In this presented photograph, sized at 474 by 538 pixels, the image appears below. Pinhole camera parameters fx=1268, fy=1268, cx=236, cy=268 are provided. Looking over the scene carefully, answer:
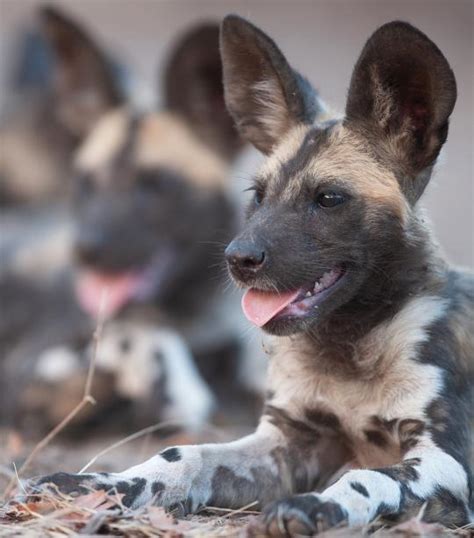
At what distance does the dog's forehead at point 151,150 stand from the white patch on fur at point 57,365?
0.75m

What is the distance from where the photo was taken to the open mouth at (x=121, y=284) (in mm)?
5102

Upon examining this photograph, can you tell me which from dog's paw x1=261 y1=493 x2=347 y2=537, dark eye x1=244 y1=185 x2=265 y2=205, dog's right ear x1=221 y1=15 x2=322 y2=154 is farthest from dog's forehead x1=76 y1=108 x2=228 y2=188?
dog's paw x1=261 y1=493 x2=347 y2=537

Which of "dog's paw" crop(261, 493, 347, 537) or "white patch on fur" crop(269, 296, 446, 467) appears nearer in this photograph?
"dog's paw" crop(261, 493, 347, 537)

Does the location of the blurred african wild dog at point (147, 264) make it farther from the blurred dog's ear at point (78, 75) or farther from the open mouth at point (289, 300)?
the open mouth at point (289, 300)

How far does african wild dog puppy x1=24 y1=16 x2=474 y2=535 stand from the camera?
2.84m

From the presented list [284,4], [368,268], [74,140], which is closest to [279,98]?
[368,268]

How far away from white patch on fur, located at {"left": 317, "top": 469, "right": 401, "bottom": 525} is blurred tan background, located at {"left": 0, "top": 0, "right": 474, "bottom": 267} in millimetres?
7009

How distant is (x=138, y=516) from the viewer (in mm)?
2516

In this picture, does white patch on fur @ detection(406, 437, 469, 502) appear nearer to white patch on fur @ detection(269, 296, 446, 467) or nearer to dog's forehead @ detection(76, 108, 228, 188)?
white patch on fur @ detection(269, 296, 446, 467)

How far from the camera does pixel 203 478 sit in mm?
2902

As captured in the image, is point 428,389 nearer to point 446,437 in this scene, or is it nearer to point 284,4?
point 446,437

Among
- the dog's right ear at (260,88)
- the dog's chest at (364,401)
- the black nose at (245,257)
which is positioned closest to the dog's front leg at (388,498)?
the dog's chest at (364,401)

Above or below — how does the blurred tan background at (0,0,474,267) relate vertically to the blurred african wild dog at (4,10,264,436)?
above

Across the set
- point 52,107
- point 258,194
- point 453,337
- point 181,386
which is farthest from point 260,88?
point 52,107
